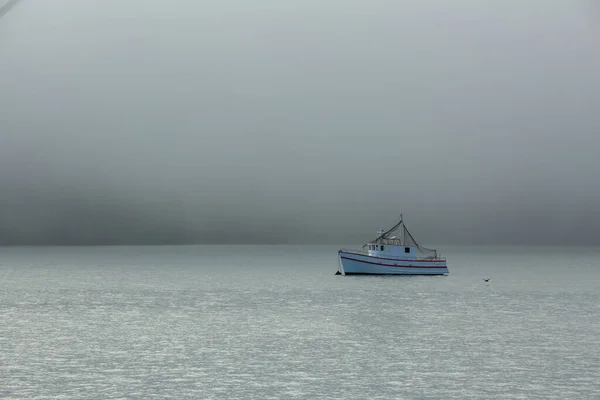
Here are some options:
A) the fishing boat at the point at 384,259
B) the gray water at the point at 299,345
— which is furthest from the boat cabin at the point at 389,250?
the gray water at the point at 299,345

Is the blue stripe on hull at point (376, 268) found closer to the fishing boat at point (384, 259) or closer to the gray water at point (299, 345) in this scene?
the fishing boat at point (384, 259)

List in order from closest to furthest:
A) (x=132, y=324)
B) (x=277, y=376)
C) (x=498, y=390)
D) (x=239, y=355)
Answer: (x=498, y=390), (x=277, y=376), (x=239, y=355), (x=132, y=324)

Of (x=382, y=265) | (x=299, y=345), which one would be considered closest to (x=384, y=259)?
(x=382, y=265)

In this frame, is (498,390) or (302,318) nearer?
(498,390)

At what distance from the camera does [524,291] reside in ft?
472

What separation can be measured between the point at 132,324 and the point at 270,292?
5542cm

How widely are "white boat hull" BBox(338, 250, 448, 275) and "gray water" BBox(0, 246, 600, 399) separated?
2757 centimetres

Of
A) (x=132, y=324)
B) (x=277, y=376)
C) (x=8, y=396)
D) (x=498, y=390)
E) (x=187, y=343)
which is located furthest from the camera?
(x=132, y=324)

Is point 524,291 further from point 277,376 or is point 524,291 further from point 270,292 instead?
point 277,376

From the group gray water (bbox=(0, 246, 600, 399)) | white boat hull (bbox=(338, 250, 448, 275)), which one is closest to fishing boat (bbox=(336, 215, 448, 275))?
white boat hull (bbox=(338, 250, 448, 275))

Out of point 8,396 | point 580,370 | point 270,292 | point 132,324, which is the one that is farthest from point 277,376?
point 270,292

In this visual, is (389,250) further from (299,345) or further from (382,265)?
(299,345)

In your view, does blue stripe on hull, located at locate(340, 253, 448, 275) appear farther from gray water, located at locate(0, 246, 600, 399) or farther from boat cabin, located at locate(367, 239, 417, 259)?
gray water, located at locate(0, 246, 600, 399)

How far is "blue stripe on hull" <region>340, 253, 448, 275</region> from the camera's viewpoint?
525 feet
